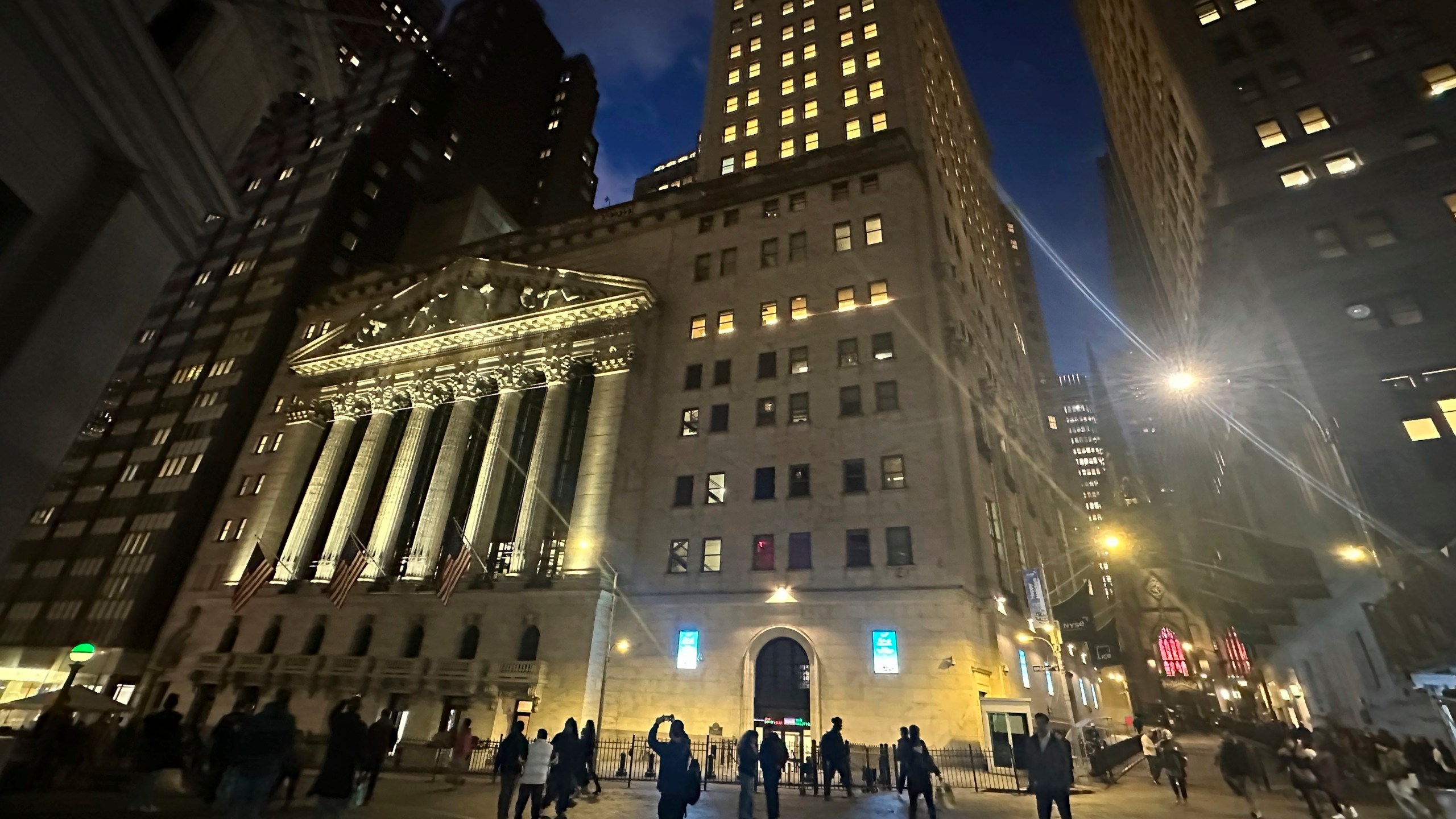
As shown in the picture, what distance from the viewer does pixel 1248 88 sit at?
4375 centimetres

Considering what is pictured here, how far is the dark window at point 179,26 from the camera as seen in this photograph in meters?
9.57

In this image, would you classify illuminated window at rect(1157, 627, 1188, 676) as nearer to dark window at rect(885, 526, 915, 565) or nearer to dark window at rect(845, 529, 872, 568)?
dark window at rect(885, 526, 915, 565)

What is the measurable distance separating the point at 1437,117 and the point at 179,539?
8671 centimetres

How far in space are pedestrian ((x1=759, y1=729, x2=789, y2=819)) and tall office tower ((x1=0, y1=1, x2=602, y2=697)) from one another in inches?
1799

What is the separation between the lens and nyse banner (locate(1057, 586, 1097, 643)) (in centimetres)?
3322

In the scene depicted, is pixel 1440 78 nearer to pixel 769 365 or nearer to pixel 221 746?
pixel 769 365

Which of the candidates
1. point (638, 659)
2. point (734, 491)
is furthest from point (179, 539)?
point (734, 491)

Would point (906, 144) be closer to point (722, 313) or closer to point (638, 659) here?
point (722, 313)

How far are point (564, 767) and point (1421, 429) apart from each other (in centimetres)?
3957

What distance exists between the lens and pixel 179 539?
4994 cm

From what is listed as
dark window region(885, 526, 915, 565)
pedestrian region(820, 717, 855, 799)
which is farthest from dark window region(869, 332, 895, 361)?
pedestrian region(820, 717, 855, 799)

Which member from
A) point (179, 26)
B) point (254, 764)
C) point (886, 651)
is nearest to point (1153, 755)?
point (886, 651)

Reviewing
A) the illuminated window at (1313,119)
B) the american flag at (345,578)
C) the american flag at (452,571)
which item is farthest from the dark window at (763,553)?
the illuminated window at (1313,119)

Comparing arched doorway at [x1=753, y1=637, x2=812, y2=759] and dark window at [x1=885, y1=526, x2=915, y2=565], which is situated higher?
dark window at [x1=885, y1=526, x2=915, y2=565]
